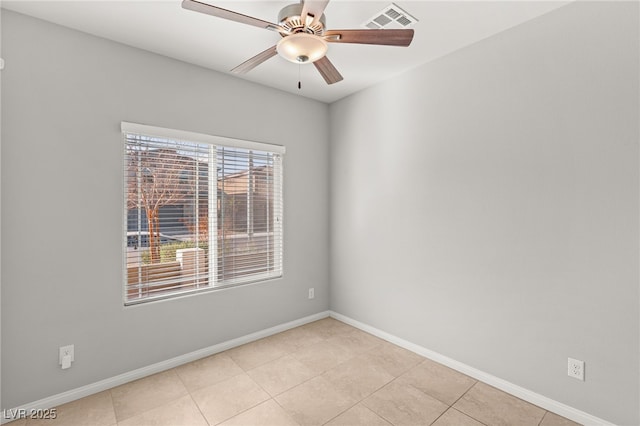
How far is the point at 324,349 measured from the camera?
3.04 metres

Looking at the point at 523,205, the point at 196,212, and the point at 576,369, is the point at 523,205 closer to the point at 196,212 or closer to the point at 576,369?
the point at 576,369

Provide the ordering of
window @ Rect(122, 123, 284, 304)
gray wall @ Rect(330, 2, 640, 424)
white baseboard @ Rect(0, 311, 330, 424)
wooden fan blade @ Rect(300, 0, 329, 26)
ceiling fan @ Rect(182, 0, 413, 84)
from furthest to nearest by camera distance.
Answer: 1. window @ Rect(122, 123, 284, 304)
2. white baseboard @ Rect(0, 311, 330, 424)
3. gray wall @ Rect(330, 2, 640, 424)
4. ceiling fan @ Rect(182, 0, 413, 84)
5. wooden fan blade @ Rect(300, 0, 329, 26)

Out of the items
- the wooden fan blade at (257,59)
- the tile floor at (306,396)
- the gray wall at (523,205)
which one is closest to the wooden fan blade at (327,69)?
the wooden fan blade at (257,59)

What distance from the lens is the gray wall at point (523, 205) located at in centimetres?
188

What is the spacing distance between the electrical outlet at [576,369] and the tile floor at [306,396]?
0.31 meters

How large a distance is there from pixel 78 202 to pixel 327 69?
81.1 inches

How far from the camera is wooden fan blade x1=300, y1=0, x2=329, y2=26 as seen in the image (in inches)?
55.7

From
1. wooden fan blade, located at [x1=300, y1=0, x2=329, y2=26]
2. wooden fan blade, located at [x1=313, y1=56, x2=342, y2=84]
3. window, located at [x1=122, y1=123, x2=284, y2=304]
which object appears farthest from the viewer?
window, located at [x1=122, y1=123, x2=284, y2=304]

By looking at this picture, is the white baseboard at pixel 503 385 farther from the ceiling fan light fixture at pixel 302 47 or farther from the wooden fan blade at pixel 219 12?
the wooden fan blade at pixel 219 12

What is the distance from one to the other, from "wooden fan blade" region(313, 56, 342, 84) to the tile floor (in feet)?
7.69

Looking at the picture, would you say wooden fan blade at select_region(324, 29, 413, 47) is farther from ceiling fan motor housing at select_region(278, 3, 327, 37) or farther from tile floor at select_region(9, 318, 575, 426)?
tile floor at select_region(9, 318, 575, 426)

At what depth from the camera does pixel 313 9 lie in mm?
1479

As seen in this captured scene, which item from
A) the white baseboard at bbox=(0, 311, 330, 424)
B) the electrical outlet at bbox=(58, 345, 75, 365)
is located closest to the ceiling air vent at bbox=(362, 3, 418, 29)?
the white baseboard at bbox=(0, 311, 330, 424)

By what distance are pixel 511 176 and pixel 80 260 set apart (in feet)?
10.8
